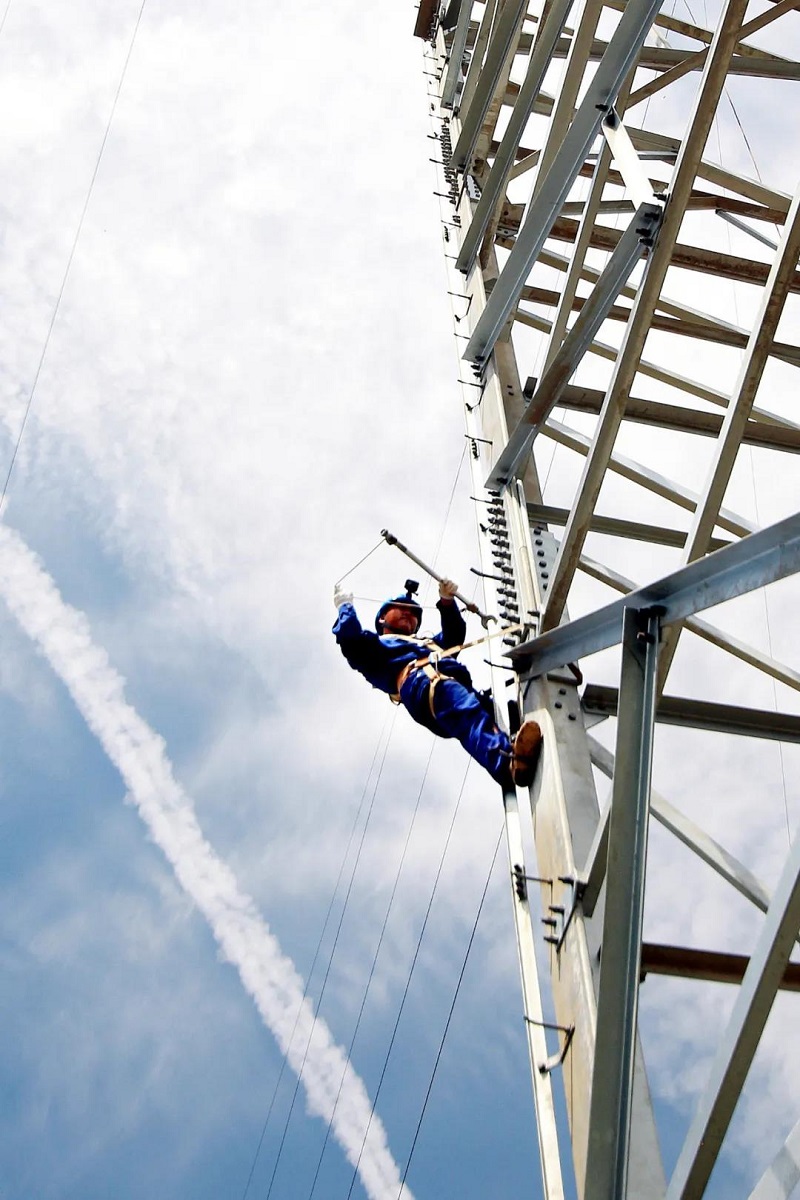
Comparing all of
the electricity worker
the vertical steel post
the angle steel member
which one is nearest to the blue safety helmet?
the electricity worker

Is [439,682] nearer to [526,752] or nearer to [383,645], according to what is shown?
[383,645]

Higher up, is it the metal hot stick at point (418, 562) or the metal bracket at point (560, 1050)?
the metal hot stick at point (418, 562)

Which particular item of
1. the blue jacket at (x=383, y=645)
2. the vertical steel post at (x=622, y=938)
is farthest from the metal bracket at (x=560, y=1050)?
the blue jacket at (x=383, y=645)

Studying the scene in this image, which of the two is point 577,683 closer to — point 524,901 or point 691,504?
point 524,901

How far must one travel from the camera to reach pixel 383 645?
8656 millimetres

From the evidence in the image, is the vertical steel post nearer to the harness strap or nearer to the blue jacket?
the harness strap

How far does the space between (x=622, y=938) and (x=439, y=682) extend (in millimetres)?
3401

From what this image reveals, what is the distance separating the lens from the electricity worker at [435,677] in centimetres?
674

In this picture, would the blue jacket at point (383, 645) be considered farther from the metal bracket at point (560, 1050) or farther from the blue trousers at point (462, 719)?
the metal bracket at point (560, 1050)

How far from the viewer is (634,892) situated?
14.4 feet

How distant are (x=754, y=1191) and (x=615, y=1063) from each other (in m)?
0.78

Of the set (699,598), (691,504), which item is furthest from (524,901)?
(691,504)

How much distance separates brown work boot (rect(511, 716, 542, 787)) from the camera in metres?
6.30

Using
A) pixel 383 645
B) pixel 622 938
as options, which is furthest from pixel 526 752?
pixel 383 645
